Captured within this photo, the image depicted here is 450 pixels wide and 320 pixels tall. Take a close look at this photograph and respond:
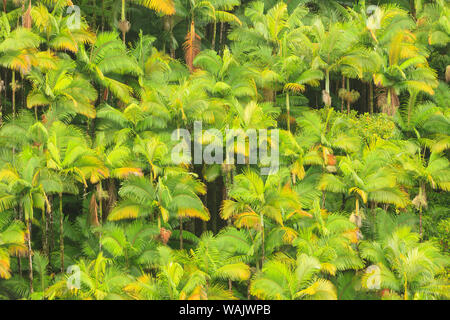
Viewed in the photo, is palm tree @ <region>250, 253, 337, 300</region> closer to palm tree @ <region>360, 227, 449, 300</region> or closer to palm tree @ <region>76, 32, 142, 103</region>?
palm tree @ <region>360, 227, 449, 300</region>

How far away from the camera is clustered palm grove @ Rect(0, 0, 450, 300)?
14234mm

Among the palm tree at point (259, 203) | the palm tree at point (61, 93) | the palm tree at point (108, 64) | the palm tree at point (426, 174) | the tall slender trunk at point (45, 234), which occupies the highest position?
the palm tree at point (108, 64)

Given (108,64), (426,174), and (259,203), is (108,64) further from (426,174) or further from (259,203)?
(426,174)

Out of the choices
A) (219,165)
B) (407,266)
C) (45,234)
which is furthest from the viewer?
(219,165)

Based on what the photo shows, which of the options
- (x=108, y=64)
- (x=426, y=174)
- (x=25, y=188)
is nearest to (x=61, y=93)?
(x=108, y=64)

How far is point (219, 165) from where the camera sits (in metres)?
16.5

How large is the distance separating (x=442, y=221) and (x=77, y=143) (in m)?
9.73

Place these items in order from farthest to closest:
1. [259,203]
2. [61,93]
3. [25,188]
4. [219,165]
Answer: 1. [61,93]
2. [219,165]
3. [259,203]
4. [25,188]

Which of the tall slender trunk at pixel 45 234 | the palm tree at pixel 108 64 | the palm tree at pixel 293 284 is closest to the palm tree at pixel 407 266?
the palm tree at pixel 293 284

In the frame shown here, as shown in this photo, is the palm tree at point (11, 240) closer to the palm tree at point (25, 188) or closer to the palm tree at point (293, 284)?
the palm tree at point (25, 188)

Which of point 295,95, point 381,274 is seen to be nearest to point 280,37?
point 295,95

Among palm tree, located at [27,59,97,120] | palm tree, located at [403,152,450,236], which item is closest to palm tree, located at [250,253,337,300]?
palm tree, located at [403,152,450,236]

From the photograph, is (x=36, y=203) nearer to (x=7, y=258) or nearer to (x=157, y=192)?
(x=7, y=258)

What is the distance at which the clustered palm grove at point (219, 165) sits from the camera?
46.7 ft
